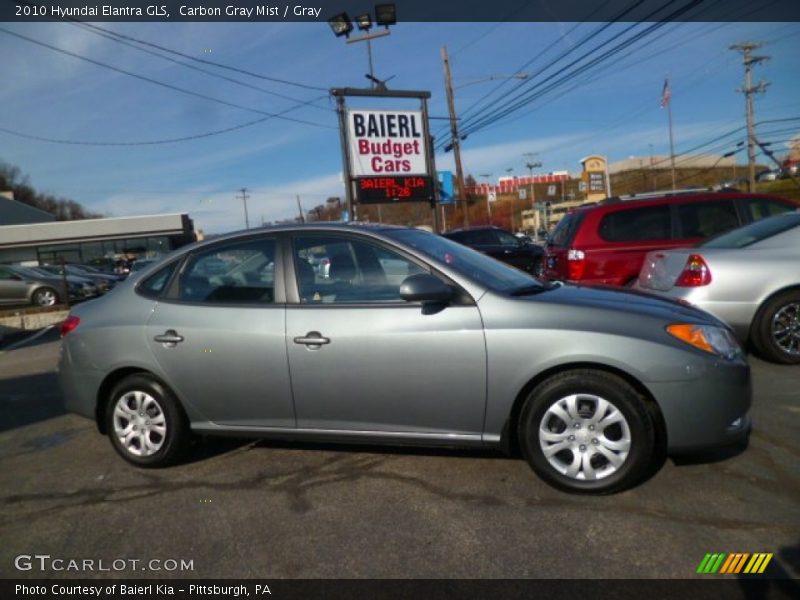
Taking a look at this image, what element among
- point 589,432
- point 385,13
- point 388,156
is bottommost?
point 589,432

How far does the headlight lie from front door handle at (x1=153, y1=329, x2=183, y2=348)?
300cm

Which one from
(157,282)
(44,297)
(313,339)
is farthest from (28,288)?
(313,339)

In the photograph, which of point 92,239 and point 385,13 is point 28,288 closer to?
point 385,13

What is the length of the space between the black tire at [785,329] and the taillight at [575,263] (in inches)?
86.8

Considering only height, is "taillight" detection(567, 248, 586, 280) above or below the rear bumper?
above

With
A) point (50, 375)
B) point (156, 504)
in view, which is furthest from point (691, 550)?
point (50, 375)

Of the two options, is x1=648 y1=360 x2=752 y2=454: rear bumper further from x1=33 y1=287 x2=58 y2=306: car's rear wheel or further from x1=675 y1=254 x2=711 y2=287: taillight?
x1=33 y1=287 x2=58 y2=306: car's rear wheel

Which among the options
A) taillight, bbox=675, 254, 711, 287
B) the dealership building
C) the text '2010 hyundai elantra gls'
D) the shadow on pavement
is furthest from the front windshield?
the dealership building

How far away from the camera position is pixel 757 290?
526 cm

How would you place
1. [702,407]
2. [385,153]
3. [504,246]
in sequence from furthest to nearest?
[385,153]
[504,246]
[702,407]

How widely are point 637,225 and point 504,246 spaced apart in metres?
7.72

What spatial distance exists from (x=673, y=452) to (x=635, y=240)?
4706mm

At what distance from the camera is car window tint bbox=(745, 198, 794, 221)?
24.6ft

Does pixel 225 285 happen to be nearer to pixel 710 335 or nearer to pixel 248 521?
pixel 248 521
